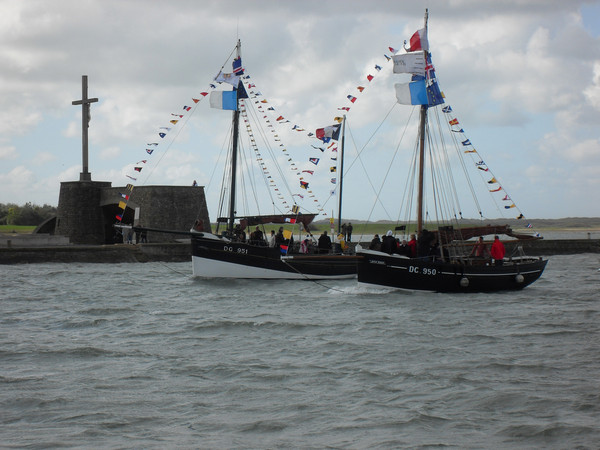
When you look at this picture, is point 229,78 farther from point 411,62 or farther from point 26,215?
point 26,215

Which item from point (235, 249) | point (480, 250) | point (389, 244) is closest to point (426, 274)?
point (389, 244)

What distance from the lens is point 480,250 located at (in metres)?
25.2

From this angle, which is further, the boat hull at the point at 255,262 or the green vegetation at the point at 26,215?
the green vegetation at the point at 26,215

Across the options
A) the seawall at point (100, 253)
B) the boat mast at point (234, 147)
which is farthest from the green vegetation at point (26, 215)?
the boat mast at point (234, 147)

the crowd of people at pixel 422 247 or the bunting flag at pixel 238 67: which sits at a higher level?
the bunting flag at pixel 238 67

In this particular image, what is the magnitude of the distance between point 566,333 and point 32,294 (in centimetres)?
1680

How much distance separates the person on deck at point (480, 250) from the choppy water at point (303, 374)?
2911 millimetres

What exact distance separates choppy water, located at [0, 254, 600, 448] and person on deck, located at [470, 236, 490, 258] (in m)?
2.91

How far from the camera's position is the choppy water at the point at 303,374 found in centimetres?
879

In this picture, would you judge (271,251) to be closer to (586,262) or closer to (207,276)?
(207,276)

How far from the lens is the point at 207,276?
101 ft

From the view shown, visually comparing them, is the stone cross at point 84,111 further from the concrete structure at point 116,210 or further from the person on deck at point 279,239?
the person on deck at point 279,239

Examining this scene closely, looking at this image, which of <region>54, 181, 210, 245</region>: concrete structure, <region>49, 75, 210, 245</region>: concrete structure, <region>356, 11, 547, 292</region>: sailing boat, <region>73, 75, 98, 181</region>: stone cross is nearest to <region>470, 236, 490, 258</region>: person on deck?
<region>356, 11, 547, 292</region>: sailing boat

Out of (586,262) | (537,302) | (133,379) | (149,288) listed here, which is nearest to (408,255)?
(537,302)
